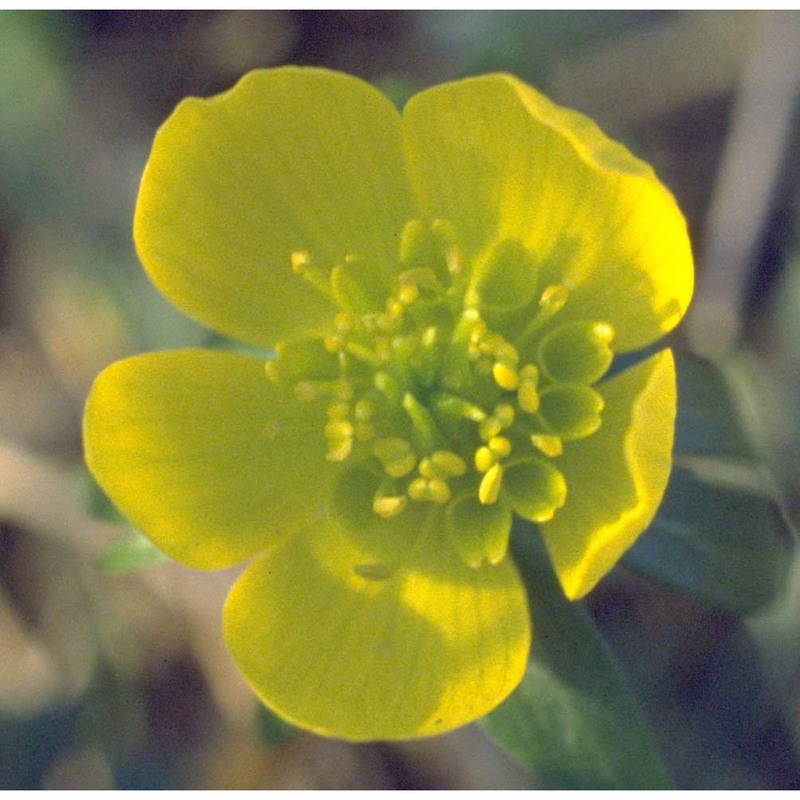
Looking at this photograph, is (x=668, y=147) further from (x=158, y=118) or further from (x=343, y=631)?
(x=343, y=631)

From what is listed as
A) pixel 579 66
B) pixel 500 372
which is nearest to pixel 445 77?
pixel 579 66

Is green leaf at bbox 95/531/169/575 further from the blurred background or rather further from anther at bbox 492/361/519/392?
anther at bbox 492/361/519/392

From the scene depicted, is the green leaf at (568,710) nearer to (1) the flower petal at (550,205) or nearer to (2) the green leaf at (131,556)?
(1) the flower petal at (550,205)

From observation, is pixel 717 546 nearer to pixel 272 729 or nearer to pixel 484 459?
pixel 484 459

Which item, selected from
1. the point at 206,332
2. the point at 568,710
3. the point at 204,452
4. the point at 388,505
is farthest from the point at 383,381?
the point at 206,332

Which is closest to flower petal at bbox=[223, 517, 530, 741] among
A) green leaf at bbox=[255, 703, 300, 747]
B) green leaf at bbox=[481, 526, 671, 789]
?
green leaf at bbox=[481, 526, 671, 789]
